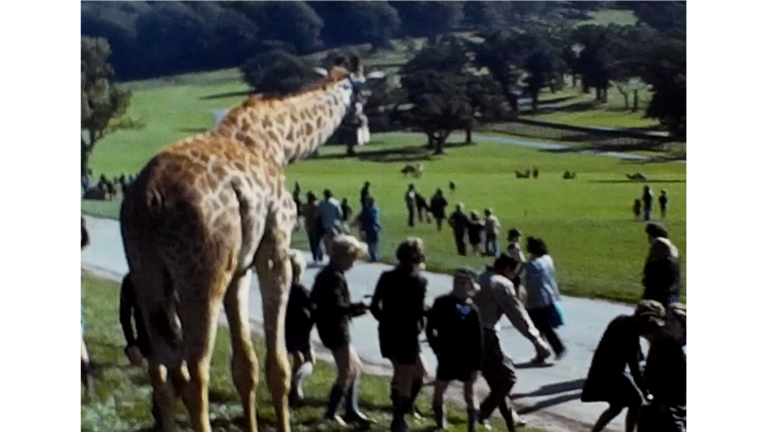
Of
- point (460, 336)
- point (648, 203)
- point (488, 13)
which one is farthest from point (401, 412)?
point (488, 13)

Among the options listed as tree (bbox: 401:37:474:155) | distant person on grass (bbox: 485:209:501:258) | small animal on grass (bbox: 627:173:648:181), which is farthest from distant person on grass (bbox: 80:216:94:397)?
small animal on grass (bbox: 627:173:648:181)

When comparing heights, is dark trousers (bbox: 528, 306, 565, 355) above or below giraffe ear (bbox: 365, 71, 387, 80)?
below

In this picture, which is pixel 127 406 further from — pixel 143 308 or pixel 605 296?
pixel 605 296

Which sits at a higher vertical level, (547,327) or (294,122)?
(294,122)

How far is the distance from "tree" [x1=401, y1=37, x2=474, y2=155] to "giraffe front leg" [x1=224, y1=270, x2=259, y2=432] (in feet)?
3.32

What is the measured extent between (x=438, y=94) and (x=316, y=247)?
0.83 m

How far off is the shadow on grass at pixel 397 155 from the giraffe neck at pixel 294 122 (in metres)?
0.15

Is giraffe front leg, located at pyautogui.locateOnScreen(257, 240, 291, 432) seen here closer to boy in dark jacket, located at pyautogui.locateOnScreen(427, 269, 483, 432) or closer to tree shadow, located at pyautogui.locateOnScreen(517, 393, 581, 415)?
boy in dark jacket, located at pyautogui.locateOnScreen(427, 269, 483, 432)

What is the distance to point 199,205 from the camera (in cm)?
539

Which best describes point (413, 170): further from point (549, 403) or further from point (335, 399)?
point (549, 403)

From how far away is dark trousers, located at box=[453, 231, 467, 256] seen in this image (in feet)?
18.8

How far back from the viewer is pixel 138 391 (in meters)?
6.08

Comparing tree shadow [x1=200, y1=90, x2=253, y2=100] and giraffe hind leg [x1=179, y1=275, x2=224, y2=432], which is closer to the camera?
giraffe hind leg [x1=179, y1=275, x2=224, y2=432]
